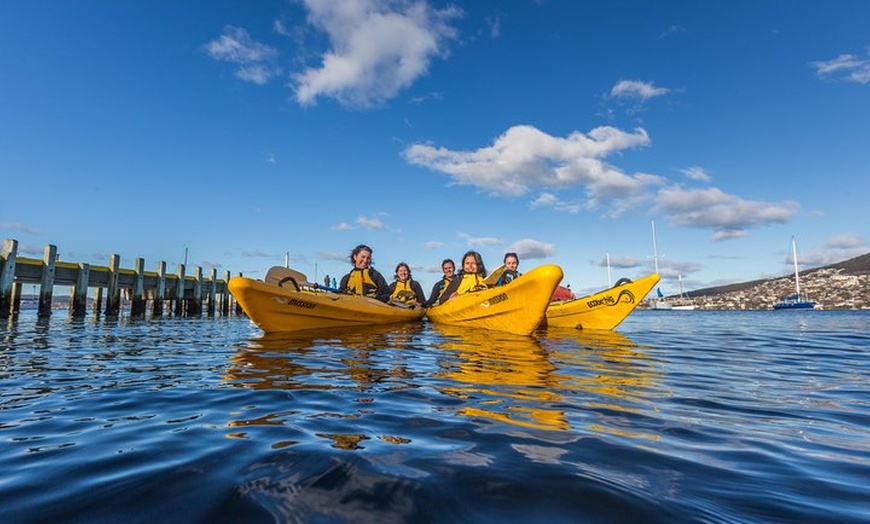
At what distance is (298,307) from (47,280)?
15.7 metres

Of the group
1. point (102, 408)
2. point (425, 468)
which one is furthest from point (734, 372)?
point (102, 408)

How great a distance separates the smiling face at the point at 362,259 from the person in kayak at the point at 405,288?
2.17 meters

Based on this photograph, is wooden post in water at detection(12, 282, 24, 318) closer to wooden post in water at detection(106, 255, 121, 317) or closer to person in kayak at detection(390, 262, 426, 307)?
wooden post in water at detection(106, 255, 121, 317)

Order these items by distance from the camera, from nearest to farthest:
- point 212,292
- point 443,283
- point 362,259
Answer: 1. point 362,259
2. point 443,283
3. point 212,292

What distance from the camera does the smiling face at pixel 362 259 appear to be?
514 inches

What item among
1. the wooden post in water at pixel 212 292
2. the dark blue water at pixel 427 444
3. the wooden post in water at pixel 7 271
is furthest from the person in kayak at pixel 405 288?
the wooden post in water at pixel 212 292

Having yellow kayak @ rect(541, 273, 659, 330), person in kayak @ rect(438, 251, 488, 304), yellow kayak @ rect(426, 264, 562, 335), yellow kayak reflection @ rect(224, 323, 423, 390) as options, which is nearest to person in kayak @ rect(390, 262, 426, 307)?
person in kayak @ rect(438, 251, 488, 304)

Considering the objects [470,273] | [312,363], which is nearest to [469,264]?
[470,273]

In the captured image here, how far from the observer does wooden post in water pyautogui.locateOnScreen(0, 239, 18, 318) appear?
1591cm

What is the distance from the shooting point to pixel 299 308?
9227 mm

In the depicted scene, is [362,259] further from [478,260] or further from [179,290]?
[179,290]

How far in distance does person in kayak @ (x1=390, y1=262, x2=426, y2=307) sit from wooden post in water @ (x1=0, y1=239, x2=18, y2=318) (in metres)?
14.6

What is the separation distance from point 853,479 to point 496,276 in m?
9.87

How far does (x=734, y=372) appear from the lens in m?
5.33
